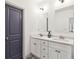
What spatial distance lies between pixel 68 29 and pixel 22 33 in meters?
1.87

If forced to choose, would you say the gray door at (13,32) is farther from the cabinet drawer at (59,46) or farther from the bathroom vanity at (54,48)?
the cabinet drawer at (59,46)

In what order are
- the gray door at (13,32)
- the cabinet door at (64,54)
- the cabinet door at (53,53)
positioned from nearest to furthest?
the cabinet door at (64,54)
the cabinet door at (53,53)
the gray door at (13,32)

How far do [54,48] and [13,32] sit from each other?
64.7 inches

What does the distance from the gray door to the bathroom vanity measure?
0.74 meters

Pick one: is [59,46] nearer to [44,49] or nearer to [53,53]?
[53,53]

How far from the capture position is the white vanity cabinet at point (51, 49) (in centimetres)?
186

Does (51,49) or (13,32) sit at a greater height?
(13,32)

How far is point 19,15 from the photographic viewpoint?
124 inches

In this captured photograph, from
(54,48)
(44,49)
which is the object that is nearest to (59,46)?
(54,48)

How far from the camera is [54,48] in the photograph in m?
2.21

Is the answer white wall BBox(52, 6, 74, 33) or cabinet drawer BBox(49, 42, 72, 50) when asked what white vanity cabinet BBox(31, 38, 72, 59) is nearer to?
cabinet drawer BBox(49, 42, 72, 50)

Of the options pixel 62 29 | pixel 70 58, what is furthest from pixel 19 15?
pixel 70 58

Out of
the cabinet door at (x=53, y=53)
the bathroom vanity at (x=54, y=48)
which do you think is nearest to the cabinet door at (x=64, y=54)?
the bathroom vanity at (x=54, y=48)
